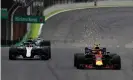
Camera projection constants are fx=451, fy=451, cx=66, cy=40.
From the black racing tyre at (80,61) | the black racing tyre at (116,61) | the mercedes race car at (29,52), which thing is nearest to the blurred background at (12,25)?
the mercedes race car at (29,52)

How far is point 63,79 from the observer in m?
14.7

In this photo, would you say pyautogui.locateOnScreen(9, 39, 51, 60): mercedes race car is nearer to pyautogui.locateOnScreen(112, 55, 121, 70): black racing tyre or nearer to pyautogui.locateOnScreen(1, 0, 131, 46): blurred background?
pyautogui.locateOnScreen(112, 55, 121, 70): black racing tyre

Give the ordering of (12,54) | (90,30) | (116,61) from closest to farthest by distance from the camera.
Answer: (116,61) < (12,54) < (90,30)

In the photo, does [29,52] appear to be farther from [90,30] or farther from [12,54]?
[90,30]

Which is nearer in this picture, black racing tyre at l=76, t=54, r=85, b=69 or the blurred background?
black racing tyre at l=76, t=54, r=85, b=69

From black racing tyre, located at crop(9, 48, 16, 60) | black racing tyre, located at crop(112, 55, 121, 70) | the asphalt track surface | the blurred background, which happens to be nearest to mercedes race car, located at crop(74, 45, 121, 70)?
black racing tyre, located at crop(112, 55, 121, 70)

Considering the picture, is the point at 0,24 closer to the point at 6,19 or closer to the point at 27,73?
the point at 6,19

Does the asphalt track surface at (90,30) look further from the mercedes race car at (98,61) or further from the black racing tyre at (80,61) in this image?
the mercedes race car at (98,61)

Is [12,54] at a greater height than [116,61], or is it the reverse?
[12,54]

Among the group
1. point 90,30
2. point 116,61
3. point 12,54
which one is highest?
point 90,30

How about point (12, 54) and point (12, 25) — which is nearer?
point (12, 54)

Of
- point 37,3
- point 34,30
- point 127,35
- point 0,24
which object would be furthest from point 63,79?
point 37,3

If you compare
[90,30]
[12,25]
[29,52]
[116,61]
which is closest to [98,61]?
[116,61]

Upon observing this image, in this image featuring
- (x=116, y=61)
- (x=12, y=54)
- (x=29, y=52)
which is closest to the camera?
(x=116, y=61)
